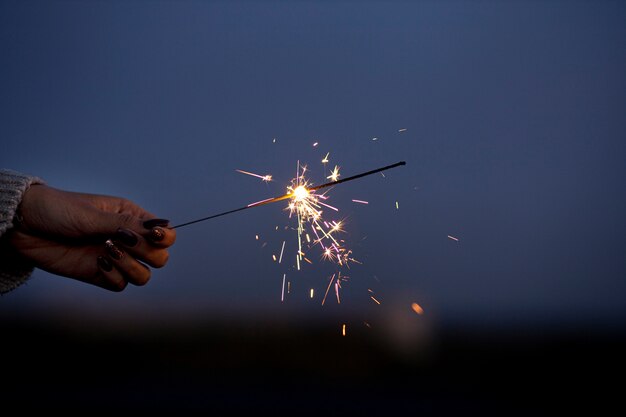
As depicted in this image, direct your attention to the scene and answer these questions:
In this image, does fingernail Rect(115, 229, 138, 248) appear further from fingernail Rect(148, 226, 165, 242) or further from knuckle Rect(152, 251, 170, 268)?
knuckle Rect(152, 251, 170, 268)

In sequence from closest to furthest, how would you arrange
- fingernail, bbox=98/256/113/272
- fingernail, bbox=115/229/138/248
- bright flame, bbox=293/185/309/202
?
bright flame, bbox=293/185/309/202
fingernail, bbox=115/229/138/248
fingernail, bbox=98/256/113/272

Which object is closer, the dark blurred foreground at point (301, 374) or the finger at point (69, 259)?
the finger at point (69, 259)

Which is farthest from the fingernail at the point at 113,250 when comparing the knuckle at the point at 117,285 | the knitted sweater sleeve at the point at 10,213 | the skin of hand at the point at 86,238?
the knitted sweater sleeve at the point at 10,213

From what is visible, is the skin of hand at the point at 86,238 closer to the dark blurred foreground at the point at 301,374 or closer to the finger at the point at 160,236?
the finger at the point at 160,236

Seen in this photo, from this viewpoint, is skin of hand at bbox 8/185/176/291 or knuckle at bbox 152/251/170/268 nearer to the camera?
skin of hand at bbox 8/185/176/291

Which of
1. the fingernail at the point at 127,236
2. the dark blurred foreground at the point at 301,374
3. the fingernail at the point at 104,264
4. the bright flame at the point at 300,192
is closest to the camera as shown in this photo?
the bright flame at the point at 300,192

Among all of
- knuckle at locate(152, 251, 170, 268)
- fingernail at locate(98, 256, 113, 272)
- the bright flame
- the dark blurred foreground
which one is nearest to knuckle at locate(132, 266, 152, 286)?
knuckle at locate(152, 251, 170, 268)

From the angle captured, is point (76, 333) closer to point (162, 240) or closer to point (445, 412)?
point (445, 412)
